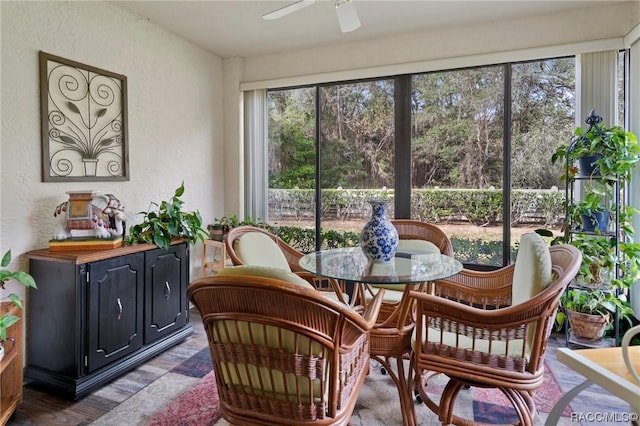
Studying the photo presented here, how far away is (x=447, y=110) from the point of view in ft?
11.4

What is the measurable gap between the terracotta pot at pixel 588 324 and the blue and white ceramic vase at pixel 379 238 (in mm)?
1821

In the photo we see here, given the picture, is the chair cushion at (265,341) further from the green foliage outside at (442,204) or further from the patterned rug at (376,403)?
the green foliage outside at (442,204)

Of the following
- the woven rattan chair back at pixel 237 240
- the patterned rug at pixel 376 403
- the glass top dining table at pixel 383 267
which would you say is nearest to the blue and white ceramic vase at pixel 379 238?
the glass top dining table at pixel 383 267

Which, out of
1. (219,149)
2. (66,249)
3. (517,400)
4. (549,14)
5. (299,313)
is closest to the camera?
(299,313)

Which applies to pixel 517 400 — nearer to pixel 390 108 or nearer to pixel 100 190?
pixel 390 108

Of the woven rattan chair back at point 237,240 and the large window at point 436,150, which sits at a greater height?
the large window at point 436,150

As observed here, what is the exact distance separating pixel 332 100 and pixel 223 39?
125cm

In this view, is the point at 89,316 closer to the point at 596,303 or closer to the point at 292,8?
the point at 292,8

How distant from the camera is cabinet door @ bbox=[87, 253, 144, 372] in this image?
2.25m

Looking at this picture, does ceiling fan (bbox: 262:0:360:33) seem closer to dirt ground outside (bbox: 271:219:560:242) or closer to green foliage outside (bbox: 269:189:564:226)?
green foliage outside (bbox: 269:189:564:226)

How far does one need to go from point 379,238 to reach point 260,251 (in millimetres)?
882

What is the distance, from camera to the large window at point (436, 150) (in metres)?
3.24

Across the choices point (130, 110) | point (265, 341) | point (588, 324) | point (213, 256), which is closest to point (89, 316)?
point (265, 341)

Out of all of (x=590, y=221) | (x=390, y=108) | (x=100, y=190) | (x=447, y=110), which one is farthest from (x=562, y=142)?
(x=100, y=190)
